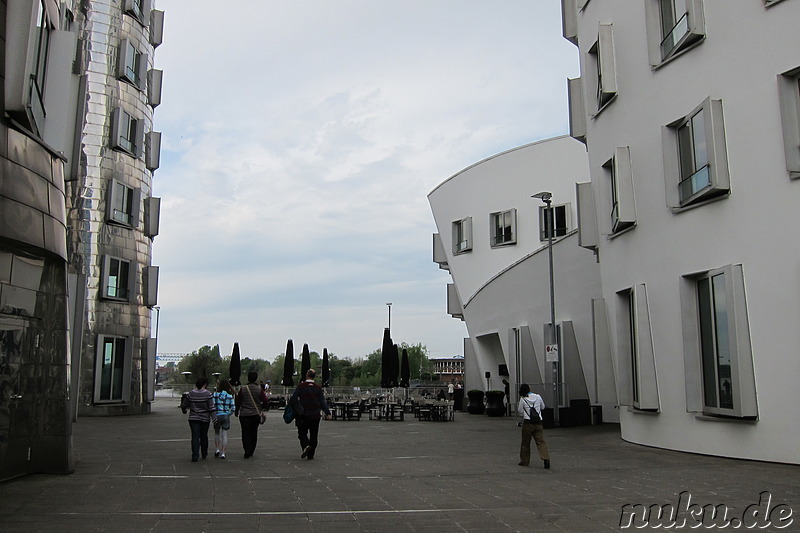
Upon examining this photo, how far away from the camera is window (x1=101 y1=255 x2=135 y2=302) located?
2839 cm

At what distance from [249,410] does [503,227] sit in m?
26.0

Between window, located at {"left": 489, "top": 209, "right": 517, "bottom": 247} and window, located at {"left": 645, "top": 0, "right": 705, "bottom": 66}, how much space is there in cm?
2126

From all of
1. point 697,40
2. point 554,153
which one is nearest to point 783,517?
point 697,40

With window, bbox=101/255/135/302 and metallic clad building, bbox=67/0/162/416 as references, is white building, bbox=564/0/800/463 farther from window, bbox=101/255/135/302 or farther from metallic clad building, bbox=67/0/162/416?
metallic clad building, bbox=67/0/162/416

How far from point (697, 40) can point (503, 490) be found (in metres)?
9.91

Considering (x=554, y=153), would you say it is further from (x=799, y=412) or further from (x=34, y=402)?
(x=34, y=402)

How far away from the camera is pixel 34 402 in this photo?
11.1 metres

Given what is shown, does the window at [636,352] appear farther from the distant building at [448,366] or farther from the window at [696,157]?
the distant building at [448,366]

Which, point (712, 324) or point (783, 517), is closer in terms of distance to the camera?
point (783, 517)

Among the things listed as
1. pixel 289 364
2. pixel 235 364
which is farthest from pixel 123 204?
pixel 289 364

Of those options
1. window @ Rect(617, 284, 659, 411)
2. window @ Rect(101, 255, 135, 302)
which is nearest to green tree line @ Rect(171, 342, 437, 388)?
window @ Rect(101, 255, 135, 302)

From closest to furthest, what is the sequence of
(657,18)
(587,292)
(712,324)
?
(712,324)
(657,18)
(587,292)

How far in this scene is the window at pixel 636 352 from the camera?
629 inches

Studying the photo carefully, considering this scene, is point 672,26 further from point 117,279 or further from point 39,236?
point 117,279
